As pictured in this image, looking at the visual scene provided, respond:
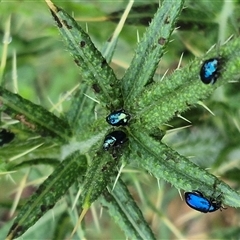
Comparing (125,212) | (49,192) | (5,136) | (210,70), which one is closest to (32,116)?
(5,136)

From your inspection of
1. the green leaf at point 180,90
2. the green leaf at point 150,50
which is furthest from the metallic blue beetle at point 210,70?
the green leaf at point 150,50

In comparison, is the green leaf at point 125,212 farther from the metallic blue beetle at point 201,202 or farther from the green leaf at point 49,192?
the metallic blue beetle at point 201,202

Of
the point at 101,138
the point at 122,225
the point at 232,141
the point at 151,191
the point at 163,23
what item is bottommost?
the point at 122,225

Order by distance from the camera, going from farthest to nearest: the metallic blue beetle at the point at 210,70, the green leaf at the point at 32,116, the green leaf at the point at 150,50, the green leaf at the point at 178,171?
the green leaf at the point at 32,116 < the green leaf at the point at 150,50 < the green leaf at the point at 178,171 < the metallic blue beetle at the point at 210,70

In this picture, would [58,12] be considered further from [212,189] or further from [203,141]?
[203,141]

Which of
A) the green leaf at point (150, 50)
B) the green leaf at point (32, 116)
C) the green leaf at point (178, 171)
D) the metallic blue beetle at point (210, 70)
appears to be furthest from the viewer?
the green leaf at point (32, 116)

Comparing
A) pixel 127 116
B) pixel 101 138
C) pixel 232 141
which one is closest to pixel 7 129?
pixel 101 138
